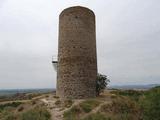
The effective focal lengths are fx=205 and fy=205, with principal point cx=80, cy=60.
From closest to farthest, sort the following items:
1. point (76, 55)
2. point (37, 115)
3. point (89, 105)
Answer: point (37, 115), point (89, 105), point (76, 55)

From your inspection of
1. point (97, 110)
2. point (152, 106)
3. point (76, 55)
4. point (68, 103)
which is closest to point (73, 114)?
point (97, 110)

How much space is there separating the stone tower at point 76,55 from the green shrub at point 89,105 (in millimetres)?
2030

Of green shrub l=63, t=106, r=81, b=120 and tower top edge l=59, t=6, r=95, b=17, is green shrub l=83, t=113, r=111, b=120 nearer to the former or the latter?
green shrub l=63, t=106, r=81, b=120

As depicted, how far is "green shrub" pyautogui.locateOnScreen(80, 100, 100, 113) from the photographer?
15167 mm

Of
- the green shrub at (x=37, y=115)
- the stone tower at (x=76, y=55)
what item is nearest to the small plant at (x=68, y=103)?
the stone tower at (x=76, y=55)

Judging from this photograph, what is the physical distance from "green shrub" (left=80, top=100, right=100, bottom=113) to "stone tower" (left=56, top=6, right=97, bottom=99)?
6.66 feet

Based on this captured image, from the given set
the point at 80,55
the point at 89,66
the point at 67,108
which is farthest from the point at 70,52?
the point at 67,108

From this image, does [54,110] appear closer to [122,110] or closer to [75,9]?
[122,110]

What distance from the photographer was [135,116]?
46.5ft

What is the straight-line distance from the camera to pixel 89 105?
15.8m

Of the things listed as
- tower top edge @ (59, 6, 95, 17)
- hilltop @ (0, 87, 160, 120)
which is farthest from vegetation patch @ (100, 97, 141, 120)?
tower top edge @ (59, 6, 95, 17)

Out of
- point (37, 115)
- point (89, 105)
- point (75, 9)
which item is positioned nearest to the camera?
point (37, 115)

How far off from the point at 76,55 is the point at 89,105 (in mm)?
5016

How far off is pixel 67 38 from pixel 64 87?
4544 mm
